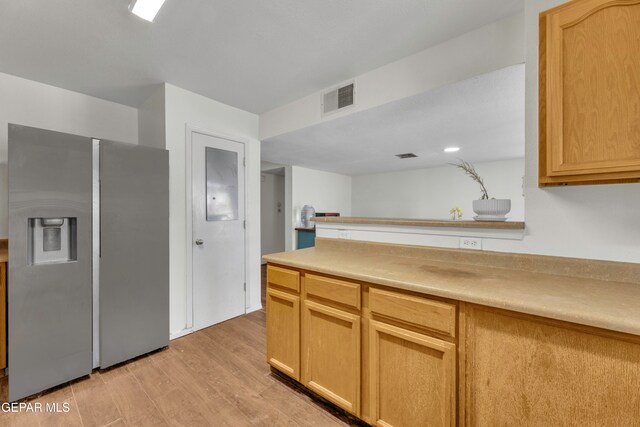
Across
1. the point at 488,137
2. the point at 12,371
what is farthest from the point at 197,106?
the point at 488,137

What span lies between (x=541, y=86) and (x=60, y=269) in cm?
308

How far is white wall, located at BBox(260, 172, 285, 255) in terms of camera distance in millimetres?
5984

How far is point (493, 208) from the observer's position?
1.62 m

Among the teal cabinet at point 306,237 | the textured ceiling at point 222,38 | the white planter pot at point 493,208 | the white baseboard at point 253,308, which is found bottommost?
the white baseboard at point 253,308

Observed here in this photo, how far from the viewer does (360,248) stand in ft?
6.68

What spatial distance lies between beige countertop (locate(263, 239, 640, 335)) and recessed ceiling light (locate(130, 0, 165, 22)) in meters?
1.67

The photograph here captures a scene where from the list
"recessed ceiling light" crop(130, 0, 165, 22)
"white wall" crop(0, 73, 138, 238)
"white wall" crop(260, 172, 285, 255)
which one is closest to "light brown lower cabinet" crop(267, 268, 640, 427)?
"recessed ceiling light" crop(130, 0, 165, 22)

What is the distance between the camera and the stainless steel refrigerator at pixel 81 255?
1679 mm

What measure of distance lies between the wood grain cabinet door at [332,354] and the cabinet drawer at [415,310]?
18 centimetres

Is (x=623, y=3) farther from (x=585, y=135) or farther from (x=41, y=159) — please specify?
(x=41, y=159)

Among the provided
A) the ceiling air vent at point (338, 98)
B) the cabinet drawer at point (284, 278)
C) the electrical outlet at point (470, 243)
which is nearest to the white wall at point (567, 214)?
the electrical outlet at point (470, 243)

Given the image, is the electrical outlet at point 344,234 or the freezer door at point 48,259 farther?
the electrical outlet at point 344,234

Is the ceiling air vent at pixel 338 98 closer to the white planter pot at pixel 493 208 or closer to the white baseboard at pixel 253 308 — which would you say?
the white planter pot at pixel 493 208

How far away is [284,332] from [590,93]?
2033 mm
